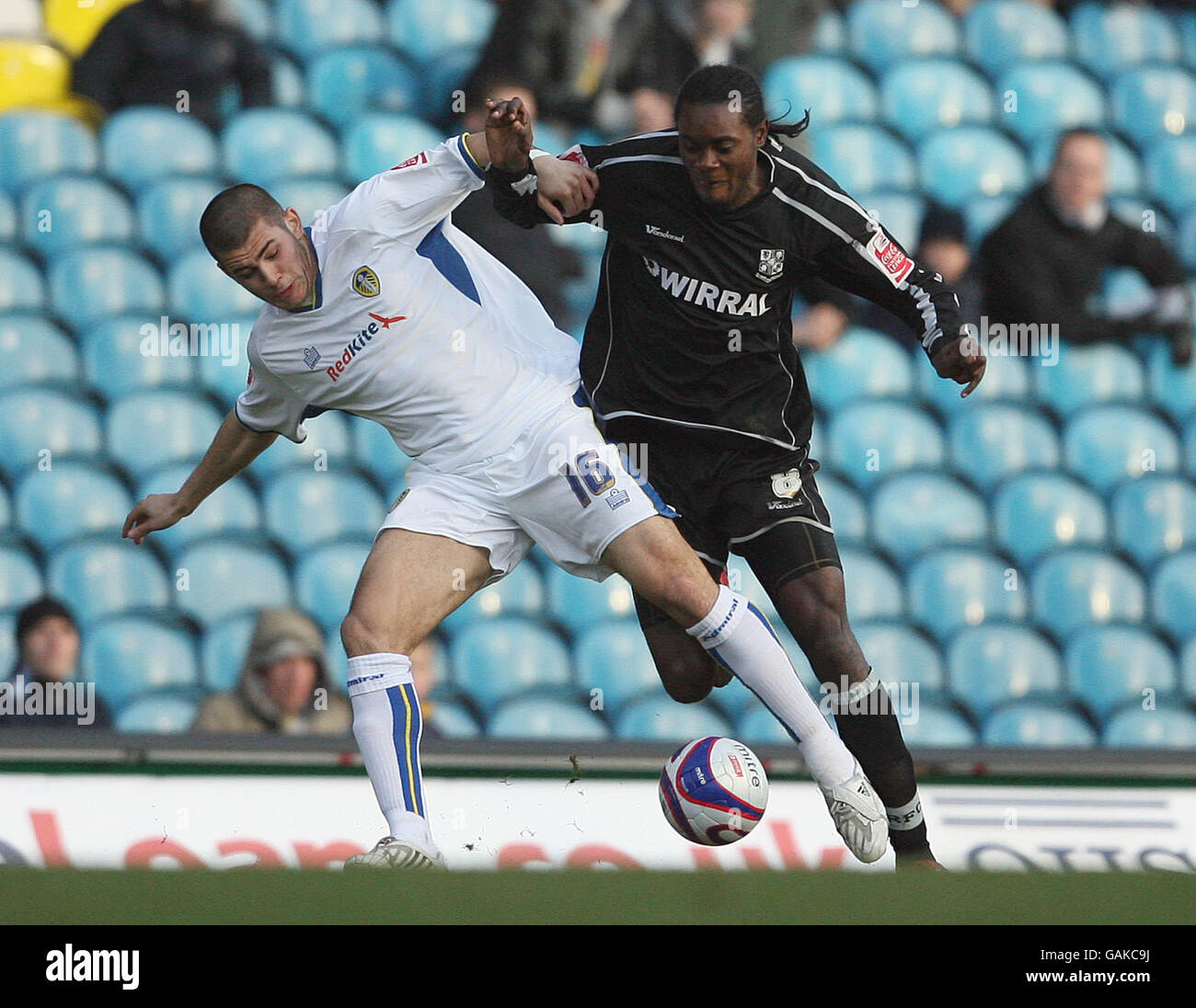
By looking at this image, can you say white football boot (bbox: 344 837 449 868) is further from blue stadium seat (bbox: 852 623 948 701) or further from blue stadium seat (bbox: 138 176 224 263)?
blue stadium seat (bbox: 138 176 224 263)

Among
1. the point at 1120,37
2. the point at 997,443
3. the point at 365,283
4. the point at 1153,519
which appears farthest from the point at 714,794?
the point at 1120,37

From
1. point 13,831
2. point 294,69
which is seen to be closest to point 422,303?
point 13,831

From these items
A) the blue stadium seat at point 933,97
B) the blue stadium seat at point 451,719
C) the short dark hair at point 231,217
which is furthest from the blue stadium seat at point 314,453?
the short dark hair at point 231,217

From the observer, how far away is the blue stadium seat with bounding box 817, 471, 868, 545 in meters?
7.22

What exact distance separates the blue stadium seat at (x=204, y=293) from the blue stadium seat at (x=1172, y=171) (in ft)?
14.6

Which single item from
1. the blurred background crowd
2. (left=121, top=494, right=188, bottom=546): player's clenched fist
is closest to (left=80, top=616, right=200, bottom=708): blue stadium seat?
the blurred background crowd

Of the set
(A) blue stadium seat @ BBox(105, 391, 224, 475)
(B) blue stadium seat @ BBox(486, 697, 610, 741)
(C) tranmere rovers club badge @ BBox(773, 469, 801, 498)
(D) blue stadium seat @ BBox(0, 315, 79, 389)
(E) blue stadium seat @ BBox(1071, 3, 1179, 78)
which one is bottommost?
(B) blue stadium seat @ BBox(486, 697, 610, 741)

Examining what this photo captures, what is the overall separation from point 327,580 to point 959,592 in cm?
268

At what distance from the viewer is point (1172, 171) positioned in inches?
330

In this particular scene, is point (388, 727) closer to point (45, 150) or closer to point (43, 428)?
point (43, 428)

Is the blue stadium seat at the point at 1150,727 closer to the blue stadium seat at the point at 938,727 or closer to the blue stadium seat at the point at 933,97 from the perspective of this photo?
the blue stadium seat at the point at 938,727

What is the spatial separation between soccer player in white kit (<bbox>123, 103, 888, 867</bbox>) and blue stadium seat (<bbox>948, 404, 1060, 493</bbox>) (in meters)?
3.73

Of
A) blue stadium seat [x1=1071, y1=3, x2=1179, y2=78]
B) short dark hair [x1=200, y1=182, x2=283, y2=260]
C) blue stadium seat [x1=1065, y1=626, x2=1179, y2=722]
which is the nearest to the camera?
short dark hair [x1=200, y1=182, x2=283, y2=260]
